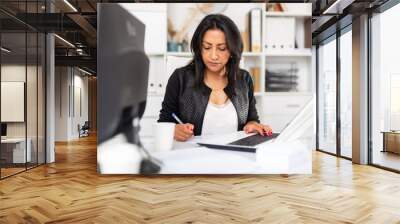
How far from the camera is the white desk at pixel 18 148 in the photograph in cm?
594

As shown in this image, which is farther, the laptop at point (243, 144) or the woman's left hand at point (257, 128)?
the woman's left hand at point (257, 128)

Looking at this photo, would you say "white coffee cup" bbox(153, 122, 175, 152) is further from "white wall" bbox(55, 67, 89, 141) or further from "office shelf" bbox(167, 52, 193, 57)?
"white wall" bbox(55, 67, 89, 141)

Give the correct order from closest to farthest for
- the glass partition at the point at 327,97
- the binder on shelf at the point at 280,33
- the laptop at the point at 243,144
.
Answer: the laptop at the point at 243,144 → the binder on shelf at the point at 280,33 → the glass partition at the point at 327,97

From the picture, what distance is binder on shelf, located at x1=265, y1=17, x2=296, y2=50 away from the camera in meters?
5.86

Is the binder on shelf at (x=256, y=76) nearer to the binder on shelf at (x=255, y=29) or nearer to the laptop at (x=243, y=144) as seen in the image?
the binder on shelf at (x=255, y=29)

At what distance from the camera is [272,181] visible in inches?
219

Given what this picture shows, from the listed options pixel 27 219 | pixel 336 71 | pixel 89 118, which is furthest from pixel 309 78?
pixel 89 118

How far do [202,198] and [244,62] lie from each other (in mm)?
2267

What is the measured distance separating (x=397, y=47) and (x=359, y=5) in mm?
909

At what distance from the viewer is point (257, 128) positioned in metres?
5.75

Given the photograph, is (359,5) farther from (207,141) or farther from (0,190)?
(0,190)

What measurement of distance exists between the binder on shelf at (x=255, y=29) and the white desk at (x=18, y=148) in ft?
12.7

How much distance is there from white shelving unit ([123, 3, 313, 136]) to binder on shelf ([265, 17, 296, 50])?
5cm

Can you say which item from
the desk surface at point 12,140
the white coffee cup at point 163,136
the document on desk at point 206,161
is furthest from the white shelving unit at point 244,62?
the desk surface at point 12,140
